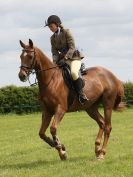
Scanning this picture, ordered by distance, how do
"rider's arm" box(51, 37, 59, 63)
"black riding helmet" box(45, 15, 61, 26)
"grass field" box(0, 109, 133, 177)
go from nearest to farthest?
"grass field" box(0, 109, 133, 177)
"black riding helmet" box(45, 15, 61, 26)
"rider's arm" box(51, 37, 59, 63)

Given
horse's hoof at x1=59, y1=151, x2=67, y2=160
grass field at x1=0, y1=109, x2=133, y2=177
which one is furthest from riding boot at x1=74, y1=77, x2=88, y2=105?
grass field at x1=0, y1=109, x2=133, y2=177

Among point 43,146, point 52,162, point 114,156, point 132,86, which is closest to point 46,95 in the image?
point 52,162

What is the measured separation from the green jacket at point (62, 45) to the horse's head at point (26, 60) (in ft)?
3.59

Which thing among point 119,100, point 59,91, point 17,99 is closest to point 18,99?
point 17,99

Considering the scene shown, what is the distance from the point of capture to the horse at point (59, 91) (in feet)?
41.5

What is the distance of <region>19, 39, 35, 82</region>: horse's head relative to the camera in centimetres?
1230

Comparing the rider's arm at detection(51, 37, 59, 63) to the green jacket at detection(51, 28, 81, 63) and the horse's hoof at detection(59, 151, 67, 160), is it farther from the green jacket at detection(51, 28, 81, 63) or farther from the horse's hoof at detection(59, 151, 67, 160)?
the horse's hoof at detection(59, 151, 67, 160)

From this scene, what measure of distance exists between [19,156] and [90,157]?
2255 mm

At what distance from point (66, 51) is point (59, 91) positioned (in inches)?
45.6

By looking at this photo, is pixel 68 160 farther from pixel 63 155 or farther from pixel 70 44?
pixel 70 44

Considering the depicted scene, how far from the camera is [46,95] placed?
12.9 meters

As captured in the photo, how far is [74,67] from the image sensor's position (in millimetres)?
13555

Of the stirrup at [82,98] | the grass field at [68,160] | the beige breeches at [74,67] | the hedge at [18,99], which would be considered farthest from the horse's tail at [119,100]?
the hedge at [18,99]

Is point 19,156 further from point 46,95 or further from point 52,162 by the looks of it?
point 46,95
